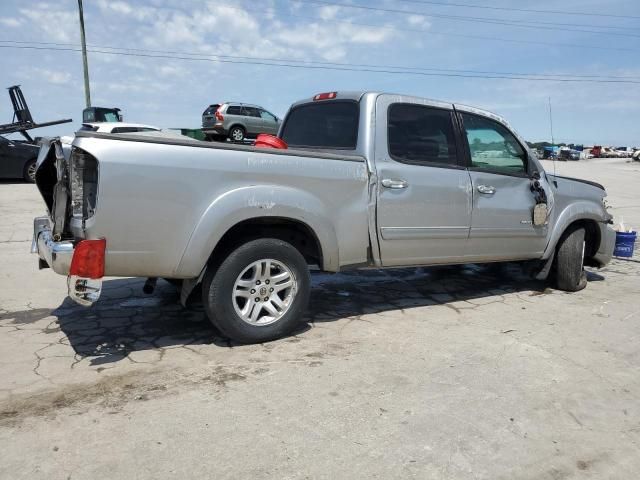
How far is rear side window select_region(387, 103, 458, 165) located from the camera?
4421 millimetres

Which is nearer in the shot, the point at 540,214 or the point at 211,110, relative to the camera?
the point at 540,214

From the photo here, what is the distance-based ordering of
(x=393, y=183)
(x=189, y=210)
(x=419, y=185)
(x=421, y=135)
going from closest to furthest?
(x=189, y=210) < (x=393, y=183) < (x=419, y=185) < (x=421, y=135)

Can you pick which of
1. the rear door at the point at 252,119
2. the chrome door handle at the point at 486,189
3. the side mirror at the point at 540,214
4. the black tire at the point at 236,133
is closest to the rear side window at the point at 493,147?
the chrome door handle at the point at 486,189

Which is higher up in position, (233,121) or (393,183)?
(233,121)

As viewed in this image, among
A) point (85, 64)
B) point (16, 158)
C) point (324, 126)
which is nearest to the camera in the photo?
point (324, 126)

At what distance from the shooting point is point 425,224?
4500 mm

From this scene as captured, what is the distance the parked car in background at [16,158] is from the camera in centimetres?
1356

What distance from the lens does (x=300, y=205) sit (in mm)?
3811

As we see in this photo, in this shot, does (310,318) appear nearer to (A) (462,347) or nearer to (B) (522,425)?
(A) (462,347)

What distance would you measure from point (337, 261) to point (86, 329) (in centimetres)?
209

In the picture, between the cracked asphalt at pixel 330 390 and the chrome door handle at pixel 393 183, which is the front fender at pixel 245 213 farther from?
the cracked asphalt at pixel 330 390

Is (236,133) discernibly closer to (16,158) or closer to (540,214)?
(16,158)

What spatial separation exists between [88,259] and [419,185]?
8.49ft

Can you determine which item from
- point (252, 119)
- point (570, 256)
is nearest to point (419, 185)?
point (570, 256)
